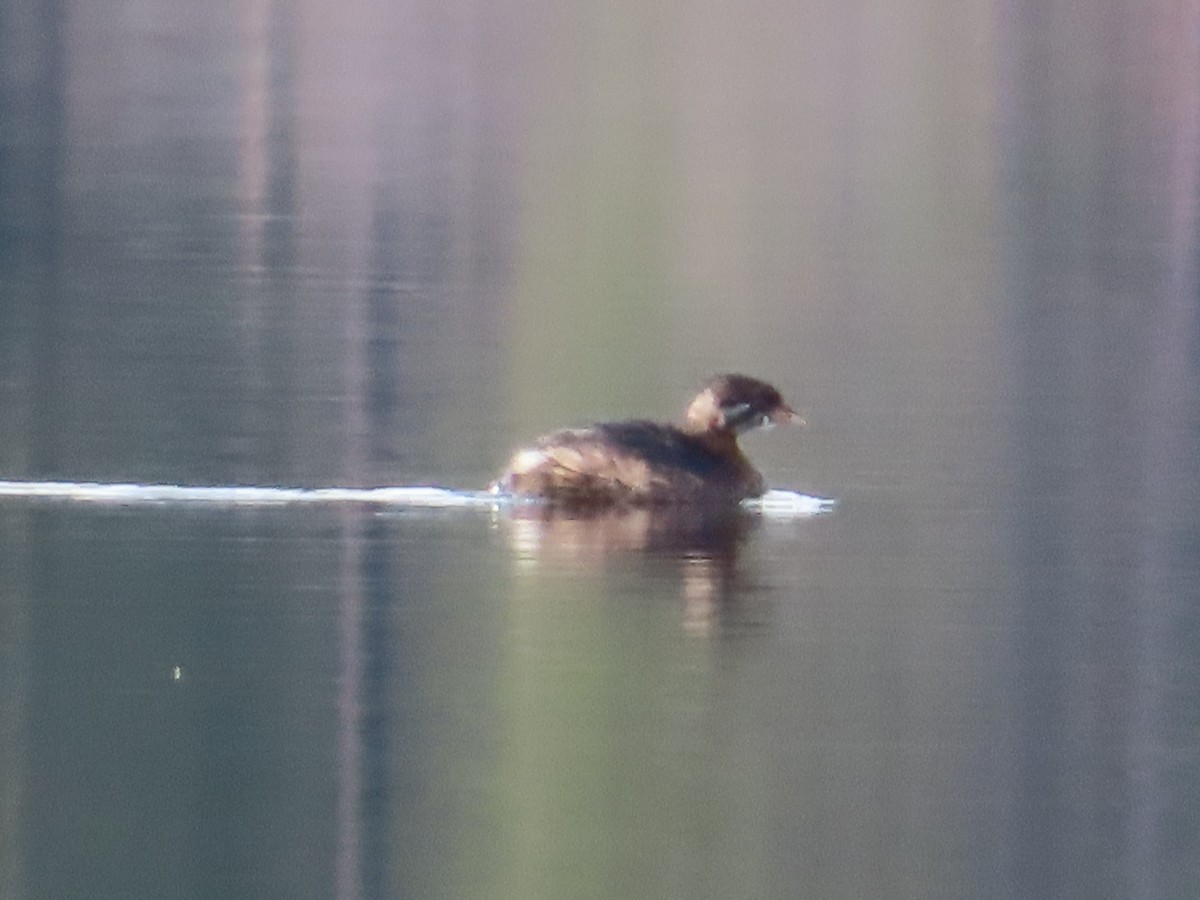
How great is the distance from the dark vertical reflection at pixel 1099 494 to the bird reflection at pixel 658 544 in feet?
3.37

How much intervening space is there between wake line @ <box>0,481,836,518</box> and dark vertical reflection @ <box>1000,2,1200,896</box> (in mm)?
1394

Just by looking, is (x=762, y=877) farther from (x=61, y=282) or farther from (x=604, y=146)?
(x=604, y=146)

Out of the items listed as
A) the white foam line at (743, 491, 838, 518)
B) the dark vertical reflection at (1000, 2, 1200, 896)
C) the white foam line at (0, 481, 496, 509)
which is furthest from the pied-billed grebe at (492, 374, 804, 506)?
the dark vertical reflection at (1000, 2, 1200, 896)

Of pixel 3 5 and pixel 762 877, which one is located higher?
pixel 3 5

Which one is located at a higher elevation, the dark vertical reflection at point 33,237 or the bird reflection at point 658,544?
the dark vertical reflection at point 33,237

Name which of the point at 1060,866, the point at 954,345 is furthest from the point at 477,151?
the point at 1060,866

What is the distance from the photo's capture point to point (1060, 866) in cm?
812

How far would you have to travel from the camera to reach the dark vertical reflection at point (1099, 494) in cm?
854

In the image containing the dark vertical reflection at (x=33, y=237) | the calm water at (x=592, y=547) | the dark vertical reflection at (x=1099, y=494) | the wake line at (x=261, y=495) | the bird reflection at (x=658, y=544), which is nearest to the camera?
the calm water at (x=592, y=547)

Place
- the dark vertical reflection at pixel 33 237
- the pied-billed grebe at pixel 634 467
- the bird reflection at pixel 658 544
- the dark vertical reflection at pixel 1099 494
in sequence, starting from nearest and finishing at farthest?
the dark vertical reflection at pixel 1099 494 < the bird reflection at pixel 658 544 < the pied-billed grebe at pixel 634 467 < the dark vertical reflection at pixel 33 237

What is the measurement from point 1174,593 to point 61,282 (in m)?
9.38

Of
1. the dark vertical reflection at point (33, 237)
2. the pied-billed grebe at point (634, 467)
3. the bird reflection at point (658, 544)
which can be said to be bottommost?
the bird reflection at point (658, 544)

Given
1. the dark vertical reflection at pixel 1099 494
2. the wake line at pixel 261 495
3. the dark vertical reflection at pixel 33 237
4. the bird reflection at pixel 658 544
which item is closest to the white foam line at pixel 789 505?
the wake line at pixel 261 495

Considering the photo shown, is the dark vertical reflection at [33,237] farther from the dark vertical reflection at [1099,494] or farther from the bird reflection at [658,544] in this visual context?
the dark vertical reflection at [1099,494]
